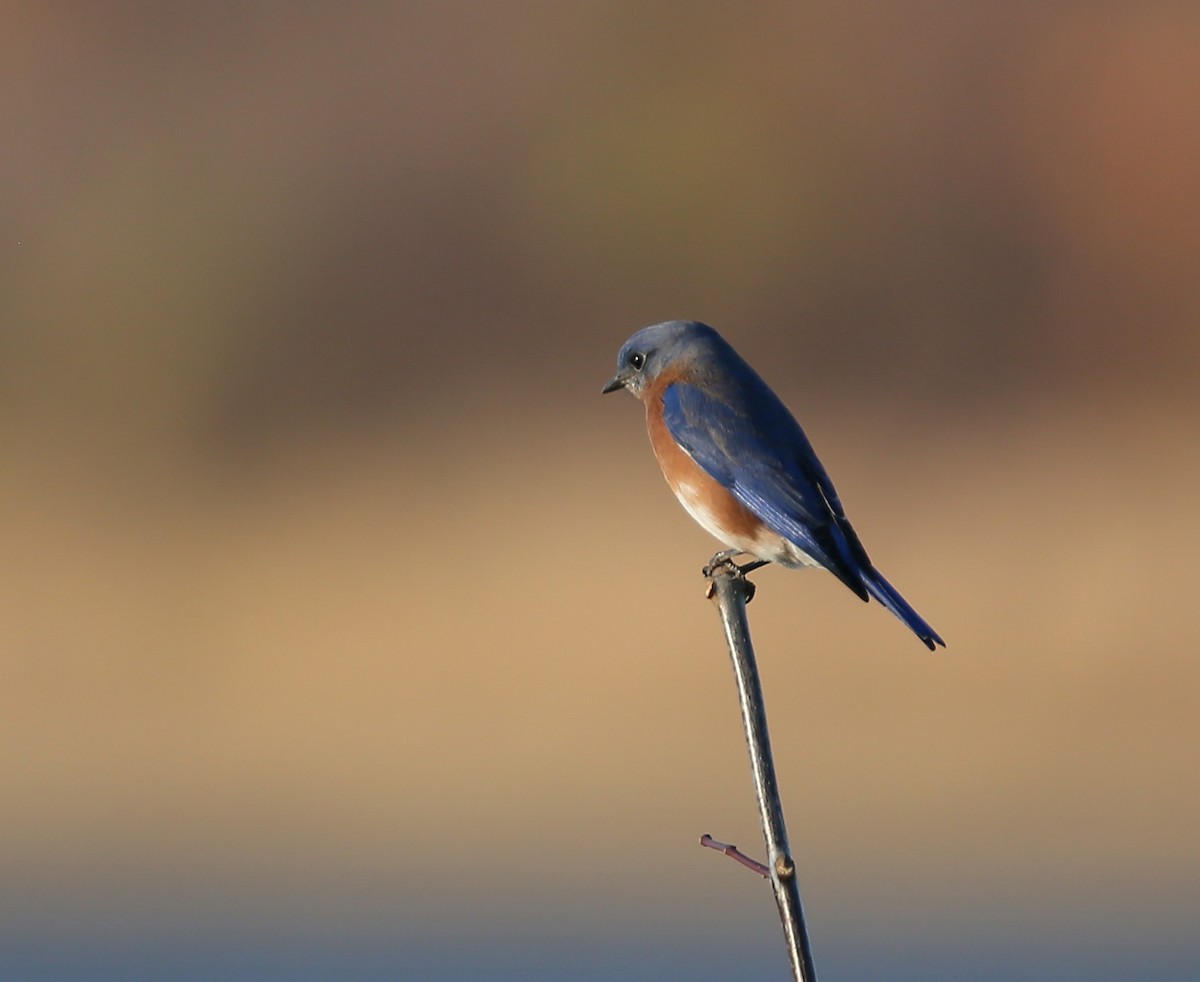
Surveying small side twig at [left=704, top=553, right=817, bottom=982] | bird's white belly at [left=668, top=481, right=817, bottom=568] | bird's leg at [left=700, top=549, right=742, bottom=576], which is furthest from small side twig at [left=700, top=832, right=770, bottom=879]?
bird's leg at [left=700, top=549, right=742, bottom=576]

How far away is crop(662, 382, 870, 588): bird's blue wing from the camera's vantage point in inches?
177

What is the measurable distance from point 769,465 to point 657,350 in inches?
23.3

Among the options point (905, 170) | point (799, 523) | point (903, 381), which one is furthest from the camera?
point (905, 170)

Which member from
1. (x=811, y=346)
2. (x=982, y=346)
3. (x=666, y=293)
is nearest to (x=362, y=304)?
(x=666, y=293)

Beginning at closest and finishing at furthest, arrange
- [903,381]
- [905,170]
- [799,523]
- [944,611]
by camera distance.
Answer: [799,523]
[944,611]
[903,381]
[905,170]

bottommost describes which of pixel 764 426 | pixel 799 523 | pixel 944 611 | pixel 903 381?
pixel 799 523

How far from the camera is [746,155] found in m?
17.3

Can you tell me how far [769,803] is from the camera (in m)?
2.62

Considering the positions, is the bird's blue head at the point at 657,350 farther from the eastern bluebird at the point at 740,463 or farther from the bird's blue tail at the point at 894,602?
the bird's blue tail at the point at 894,602

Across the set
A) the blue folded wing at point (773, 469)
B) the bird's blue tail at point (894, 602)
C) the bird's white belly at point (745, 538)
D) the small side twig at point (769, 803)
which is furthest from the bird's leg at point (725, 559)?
the small side twig at point (769, 803)

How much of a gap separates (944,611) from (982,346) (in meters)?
2.99

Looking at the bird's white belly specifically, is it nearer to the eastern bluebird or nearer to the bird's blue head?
the eastern bluebird

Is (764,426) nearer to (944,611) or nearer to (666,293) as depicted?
(944,611)

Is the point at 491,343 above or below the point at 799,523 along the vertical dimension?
above
